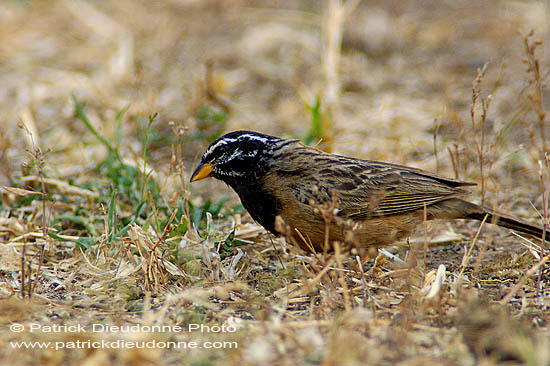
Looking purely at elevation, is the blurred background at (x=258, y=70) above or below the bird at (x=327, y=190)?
above

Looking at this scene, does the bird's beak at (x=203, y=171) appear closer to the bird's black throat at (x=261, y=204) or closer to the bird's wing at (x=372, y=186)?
the bird's black throat at (x=261, y=204)

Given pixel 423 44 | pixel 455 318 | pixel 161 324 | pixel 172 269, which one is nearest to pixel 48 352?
pixel 161 324

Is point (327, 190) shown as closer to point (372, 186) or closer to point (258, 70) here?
point (372, 186)

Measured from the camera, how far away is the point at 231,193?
7.38 m

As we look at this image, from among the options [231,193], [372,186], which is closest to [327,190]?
[372,186]

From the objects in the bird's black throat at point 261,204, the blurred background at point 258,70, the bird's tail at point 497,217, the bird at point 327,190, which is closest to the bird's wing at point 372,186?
the bird at point 327,190

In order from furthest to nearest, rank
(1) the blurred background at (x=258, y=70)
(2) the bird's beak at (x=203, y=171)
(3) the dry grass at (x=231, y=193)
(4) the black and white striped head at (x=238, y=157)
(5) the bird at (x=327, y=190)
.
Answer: (1) the blurred background at (x=258, y=70) < (2) the bird's beak at (x=203, y=171) < (4) the black and white striped head at (x=238, y=157) < (5) the bird at (x=327, y=190) < (3) the dry grass at (x=231, y=193)

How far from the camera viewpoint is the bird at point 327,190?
17.4 ft

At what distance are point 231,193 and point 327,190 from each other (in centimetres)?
219

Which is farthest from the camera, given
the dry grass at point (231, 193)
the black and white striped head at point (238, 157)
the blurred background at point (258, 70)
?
the blurred background at point (258, 70)

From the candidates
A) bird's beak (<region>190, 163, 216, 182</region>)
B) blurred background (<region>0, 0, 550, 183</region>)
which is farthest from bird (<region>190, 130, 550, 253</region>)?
blurred background (<region>0, 0, 550, 183</region>)

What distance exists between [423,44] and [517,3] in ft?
7.81

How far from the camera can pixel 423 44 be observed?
11.5 m

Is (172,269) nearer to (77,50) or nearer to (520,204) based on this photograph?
(520,204)
